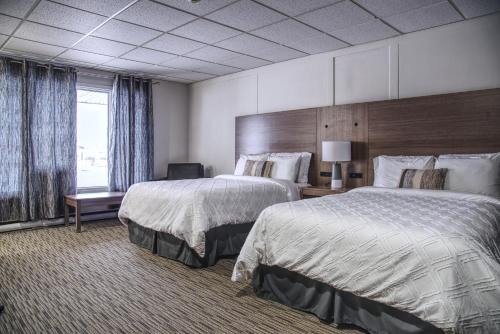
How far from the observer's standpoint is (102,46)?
4391 mm

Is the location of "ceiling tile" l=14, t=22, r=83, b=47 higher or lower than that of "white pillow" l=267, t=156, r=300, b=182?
higher

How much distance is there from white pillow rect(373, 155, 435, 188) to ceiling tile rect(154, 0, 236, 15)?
235 centimetres

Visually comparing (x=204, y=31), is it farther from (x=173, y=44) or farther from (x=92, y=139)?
(x=92, y=139)

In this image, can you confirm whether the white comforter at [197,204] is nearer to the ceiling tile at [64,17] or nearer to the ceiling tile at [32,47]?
the ceiling tile at [64,17]

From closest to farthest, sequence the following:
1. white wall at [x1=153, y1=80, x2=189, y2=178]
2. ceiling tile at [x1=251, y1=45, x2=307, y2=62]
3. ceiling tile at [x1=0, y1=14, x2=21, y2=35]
A: 1. ceiling tile at [x1=0, y1=14, x2=21, y2=35]
2. ceiling tile at [x1=251, y1=45, x2=307, y2=62]
3. white wall at [x1=153, y1=80, x2=189, y2=178]

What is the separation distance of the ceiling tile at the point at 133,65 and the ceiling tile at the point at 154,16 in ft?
5.55

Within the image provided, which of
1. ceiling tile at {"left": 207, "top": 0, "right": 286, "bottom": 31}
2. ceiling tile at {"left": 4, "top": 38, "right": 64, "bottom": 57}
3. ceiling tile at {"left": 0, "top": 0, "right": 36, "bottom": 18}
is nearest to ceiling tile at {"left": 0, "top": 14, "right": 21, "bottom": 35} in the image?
ceiling tile at {"left": 0, "top": 0, "right": 36, "bottom": 18}

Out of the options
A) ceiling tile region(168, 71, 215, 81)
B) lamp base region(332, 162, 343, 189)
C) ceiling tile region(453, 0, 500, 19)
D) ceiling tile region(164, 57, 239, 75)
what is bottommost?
lamp base region(332, 162, 343, 189)

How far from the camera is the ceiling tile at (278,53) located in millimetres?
4531

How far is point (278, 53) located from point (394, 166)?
2.22m

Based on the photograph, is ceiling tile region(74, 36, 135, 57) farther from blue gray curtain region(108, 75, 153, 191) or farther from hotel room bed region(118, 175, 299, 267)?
hotel room bed region(118, 175, 299, 267)

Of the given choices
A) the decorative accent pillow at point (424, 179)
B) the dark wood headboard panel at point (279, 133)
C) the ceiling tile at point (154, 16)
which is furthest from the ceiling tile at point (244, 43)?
the decorative accent pillow at point (424, 179)

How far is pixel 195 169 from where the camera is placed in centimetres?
631

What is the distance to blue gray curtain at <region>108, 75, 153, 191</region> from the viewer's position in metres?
5.85
